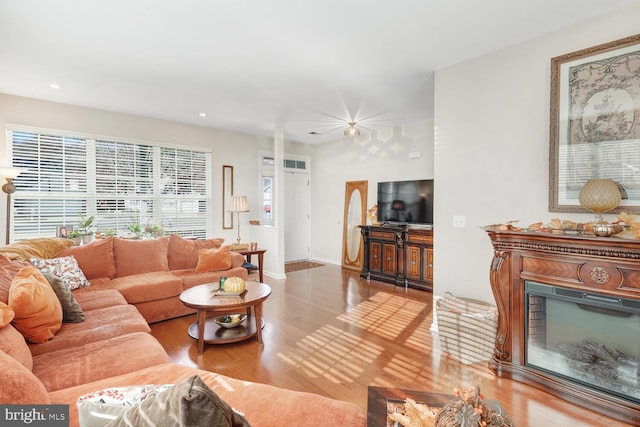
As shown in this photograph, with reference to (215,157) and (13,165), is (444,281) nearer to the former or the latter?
(215,157)

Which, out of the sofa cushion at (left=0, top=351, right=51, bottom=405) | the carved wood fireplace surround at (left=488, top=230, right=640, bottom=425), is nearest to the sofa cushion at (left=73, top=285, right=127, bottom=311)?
the sofa cushion at (left=0, top=351, right=51, bottom=405)

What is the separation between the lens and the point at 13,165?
13.2ft

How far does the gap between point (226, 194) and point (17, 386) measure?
496cm

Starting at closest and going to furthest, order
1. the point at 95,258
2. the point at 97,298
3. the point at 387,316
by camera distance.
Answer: the point at 97,298, the point at 95,258, the point at 387,316

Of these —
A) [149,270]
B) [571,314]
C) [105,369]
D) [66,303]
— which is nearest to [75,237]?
[149,270]

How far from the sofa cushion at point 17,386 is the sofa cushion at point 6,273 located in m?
1.19

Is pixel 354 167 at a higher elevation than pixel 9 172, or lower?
higher

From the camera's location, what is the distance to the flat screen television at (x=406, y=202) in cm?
499

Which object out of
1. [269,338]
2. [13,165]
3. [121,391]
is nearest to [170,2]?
[121,391]

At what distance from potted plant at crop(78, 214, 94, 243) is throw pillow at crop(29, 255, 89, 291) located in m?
1.14

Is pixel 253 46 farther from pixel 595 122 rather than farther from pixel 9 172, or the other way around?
pixel 9 172

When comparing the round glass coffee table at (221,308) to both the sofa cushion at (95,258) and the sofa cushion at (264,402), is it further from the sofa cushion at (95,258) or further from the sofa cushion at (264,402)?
the sofa cushion at (95,258)

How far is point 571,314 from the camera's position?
2.14 meters

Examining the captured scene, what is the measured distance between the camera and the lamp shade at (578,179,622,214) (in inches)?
81.0
